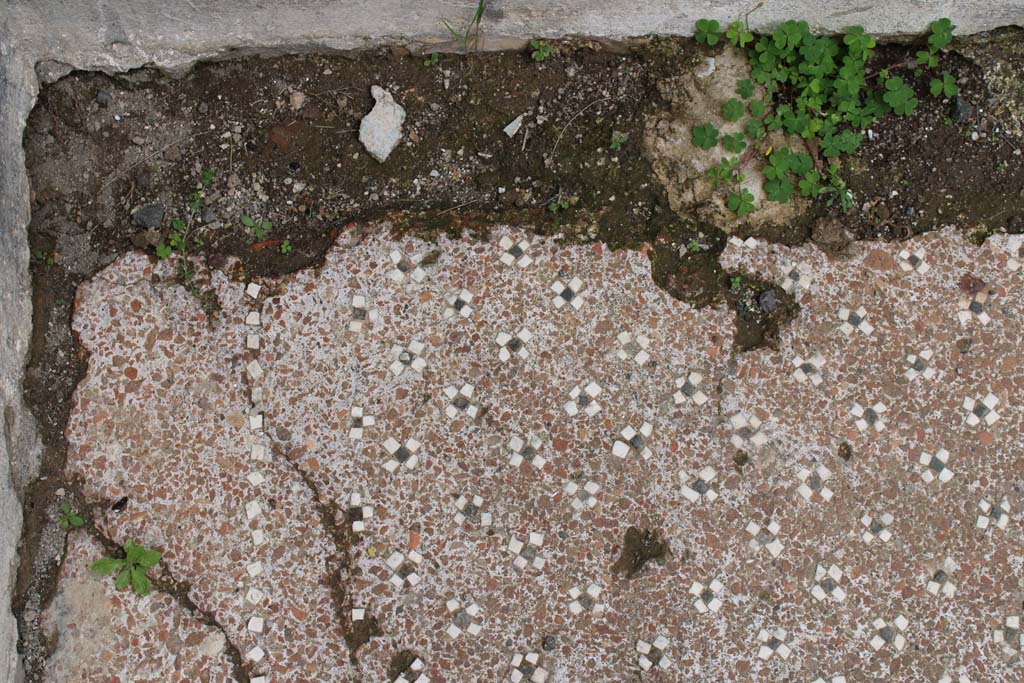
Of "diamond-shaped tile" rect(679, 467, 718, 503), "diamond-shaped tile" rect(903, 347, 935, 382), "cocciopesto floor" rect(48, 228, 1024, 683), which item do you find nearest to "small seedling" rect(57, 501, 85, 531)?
"cocciopesto floor" rect(48, 228, 1024, 683)

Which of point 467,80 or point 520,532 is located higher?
point 467,80

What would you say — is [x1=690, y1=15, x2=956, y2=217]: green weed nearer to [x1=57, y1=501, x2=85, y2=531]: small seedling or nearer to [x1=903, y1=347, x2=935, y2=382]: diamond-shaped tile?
[x1=903, y1=347, x2=935, y2=382]: diamond-shaped tile

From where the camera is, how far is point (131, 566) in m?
2.46

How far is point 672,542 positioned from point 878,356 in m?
1.03

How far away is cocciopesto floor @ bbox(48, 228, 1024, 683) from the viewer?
2.50m

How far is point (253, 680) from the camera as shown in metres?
2.48

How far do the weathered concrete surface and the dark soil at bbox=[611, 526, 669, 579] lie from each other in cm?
185

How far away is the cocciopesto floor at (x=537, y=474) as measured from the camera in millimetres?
2504

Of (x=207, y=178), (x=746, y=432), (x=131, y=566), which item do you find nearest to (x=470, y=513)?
(x=746, y=432)

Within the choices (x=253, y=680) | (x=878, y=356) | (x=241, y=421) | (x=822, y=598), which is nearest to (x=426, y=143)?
(x=241, y=421)

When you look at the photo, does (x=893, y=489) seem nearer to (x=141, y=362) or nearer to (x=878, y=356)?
(x=878, y=356)

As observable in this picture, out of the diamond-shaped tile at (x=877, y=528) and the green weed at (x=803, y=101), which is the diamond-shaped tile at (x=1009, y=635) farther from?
the green weed at (x=803, y=101)

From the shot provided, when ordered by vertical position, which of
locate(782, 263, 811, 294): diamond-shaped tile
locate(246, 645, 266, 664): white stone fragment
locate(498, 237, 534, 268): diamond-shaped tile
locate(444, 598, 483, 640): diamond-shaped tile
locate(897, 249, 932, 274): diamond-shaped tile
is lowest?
locate(246, 645, 266, 664): white stone fragment

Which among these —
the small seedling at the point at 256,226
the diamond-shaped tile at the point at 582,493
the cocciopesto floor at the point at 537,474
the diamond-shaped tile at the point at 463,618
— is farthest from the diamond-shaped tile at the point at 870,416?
the small seedling at the point at 256,226
